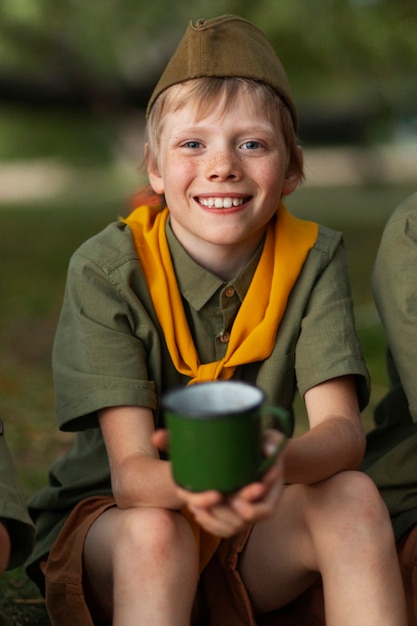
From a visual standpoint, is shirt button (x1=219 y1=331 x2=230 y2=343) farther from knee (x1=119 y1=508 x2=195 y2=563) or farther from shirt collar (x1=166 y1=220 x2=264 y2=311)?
knee (x1=119 y1=508 x2=195 y2=563)

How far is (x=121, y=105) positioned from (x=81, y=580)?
1129cm

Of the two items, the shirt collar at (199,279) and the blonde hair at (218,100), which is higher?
the blonde hair at (218,100)

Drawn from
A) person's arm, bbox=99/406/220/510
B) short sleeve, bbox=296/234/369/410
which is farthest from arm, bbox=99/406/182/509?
short sleeve, bbox=296/234/369/410

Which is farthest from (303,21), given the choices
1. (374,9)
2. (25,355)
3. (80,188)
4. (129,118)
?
(80,188)

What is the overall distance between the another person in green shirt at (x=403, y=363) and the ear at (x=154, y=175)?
63 centimetres

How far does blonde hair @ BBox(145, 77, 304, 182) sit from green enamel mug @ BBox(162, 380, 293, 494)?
93 cm

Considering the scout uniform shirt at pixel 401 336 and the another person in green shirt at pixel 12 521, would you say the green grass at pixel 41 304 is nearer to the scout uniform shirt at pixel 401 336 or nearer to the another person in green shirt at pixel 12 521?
the another person in green shirt at pixel 12 521

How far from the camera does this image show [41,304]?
25.8ft

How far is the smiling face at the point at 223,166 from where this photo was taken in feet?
8.75

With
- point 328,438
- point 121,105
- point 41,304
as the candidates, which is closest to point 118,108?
point 121,105

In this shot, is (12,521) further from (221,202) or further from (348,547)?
(221,202)

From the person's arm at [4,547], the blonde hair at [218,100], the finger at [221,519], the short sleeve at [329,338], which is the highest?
the blonde hair at [218,100]

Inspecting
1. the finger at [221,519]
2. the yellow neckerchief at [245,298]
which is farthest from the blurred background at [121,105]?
the finger at [221,519]

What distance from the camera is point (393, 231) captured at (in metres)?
2.90
